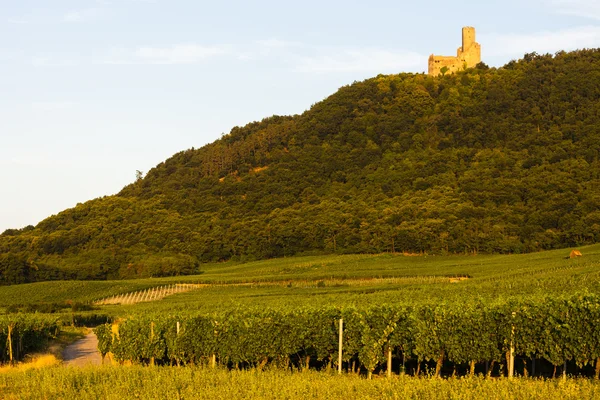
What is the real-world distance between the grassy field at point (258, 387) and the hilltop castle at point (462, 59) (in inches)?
6690

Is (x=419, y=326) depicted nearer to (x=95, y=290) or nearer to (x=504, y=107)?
(x=95, y=290)

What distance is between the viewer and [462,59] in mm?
185625

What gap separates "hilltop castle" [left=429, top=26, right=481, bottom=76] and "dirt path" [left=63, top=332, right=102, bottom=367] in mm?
152999

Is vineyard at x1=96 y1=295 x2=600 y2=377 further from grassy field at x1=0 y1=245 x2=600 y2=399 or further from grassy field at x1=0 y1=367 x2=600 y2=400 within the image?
grassy field at x1=0 y1=367 x2=600 y2=400

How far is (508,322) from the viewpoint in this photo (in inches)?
990

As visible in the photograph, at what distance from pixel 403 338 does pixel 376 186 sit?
11950cm

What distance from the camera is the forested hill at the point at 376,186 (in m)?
110

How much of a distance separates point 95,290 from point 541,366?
6734 cm

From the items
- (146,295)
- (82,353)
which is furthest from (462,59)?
(82,353)

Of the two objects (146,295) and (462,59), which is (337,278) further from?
(462,59)

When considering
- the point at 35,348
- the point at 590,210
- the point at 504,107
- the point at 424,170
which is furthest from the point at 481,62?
the point at 35,348

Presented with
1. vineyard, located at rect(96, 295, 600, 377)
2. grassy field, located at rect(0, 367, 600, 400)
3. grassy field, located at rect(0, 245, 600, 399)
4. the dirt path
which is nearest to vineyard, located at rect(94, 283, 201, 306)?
grassy field, located at rect(0, 245, 600, 399)

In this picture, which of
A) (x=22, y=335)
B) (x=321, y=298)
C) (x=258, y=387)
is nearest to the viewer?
(x=258, y=387)

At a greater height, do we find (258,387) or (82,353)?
(258,387)
